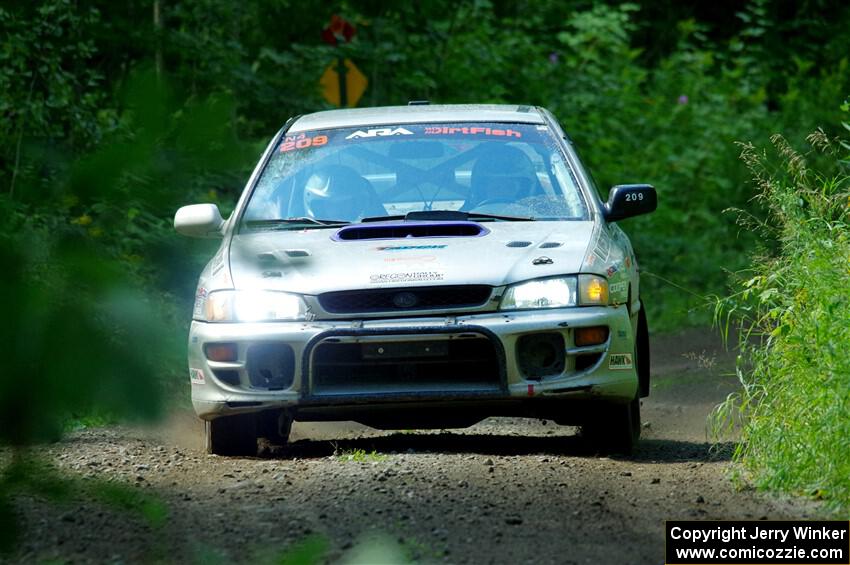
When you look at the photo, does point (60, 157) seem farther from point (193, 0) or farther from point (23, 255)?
point (193, 0)

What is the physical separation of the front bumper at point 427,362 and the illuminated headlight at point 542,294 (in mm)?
38

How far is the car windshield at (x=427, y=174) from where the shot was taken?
7.28 metres

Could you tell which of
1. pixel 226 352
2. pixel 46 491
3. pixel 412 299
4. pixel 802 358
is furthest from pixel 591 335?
pixel 46 491

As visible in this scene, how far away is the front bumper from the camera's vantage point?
629 cm

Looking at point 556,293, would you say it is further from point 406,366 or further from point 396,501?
point 396,501

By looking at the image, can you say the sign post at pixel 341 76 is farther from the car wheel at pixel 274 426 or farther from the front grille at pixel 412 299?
the front grille at pixel 412 299

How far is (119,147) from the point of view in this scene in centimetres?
244

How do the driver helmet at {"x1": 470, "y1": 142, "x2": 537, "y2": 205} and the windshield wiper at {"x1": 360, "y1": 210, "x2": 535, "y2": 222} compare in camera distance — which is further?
the driver helmet at {"x1": 470, "y1": 142, "x2": 537, "y2": 205}

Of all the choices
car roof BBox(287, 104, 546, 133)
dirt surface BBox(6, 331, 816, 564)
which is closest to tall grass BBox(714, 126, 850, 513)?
dirt surface BBox(6, 331, 816, 564)

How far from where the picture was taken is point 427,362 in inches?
251

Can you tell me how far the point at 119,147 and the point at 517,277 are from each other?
401 cm
